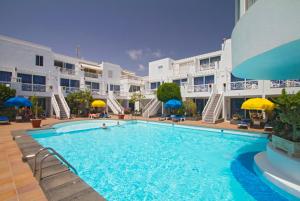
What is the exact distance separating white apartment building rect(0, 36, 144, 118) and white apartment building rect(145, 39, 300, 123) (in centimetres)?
1124

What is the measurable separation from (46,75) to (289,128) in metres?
29.2

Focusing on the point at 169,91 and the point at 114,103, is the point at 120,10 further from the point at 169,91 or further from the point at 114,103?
the point at 114,103

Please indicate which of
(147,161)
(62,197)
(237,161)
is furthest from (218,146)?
(62,197)

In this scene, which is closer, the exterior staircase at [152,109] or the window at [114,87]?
the exterior staircase at [152,109]

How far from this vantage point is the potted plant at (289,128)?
6031 mm

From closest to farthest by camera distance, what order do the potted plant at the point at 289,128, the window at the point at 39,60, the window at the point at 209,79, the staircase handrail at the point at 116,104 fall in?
the potted plant at the point at 289,128
the window at the point at 39,60
the window at the point at 209,79
the staircase handrail at the point at 116,104

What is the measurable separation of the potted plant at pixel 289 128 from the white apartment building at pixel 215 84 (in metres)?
10.3

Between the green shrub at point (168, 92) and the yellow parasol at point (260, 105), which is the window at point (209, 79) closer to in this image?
the green shrub at point (168, 92)

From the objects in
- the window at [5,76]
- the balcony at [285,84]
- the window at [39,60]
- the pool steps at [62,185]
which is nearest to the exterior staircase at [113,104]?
the window at [39,60]

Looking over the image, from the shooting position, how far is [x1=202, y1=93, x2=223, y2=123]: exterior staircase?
750 inches

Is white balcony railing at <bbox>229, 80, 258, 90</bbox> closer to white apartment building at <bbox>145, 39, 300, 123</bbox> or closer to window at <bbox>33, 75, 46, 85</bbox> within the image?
white apartment building at <bbox>145, 39, 300, 123</bbox>

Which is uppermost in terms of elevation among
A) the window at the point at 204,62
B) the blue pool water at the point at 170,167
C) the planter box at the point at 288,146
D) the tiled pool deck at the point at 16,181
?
the window at the point at 204,62

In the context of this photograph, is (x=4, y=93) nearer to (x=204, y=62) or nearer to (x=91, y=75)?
(x=91, y=75)

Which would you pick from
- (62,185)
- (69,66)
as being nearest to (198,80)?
(69,66)
